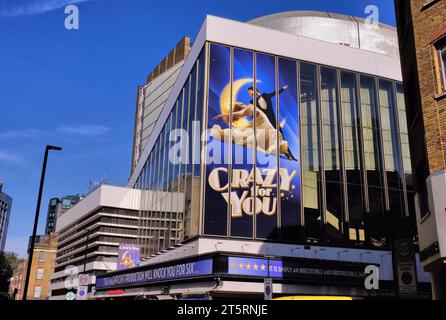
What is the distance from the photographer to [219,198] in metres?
30.7

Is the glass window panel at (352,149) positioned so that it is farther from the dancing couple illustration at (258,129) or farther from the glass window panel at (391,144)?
the dancing couple illustration at (258,129)

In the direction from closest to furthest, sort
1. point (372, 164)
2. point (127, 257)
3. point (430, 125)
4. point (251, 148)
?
point (430, 125)
point (251, 148)
point (372, 164)
point (127, 257)

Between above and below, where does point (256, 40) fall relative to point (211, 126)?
above

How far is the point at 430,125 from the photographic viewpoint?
1508 centimetres

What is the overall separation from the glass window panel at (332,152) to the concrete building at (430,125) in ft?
53.8

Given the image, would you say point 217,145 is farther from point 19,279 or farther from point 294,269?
point 19,279

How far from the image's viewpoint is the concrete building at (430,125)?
47.1 ft

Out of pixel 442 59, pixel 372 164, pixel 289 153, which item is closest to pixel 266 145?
pixel 289 153

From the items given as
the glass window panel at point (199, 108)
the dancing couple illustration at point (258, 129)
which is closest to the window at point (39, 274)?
the glass window panel at point (199, 108)

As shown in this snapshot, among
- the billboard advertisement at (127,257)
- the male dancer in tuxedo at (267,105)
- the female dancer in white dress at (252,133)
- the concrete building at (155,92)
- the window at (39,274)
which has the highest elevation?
the concrete building at (155,92)

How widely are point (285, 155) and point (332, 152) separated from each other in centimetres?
462

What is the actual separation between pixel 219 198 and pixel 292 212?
576 centimetres
